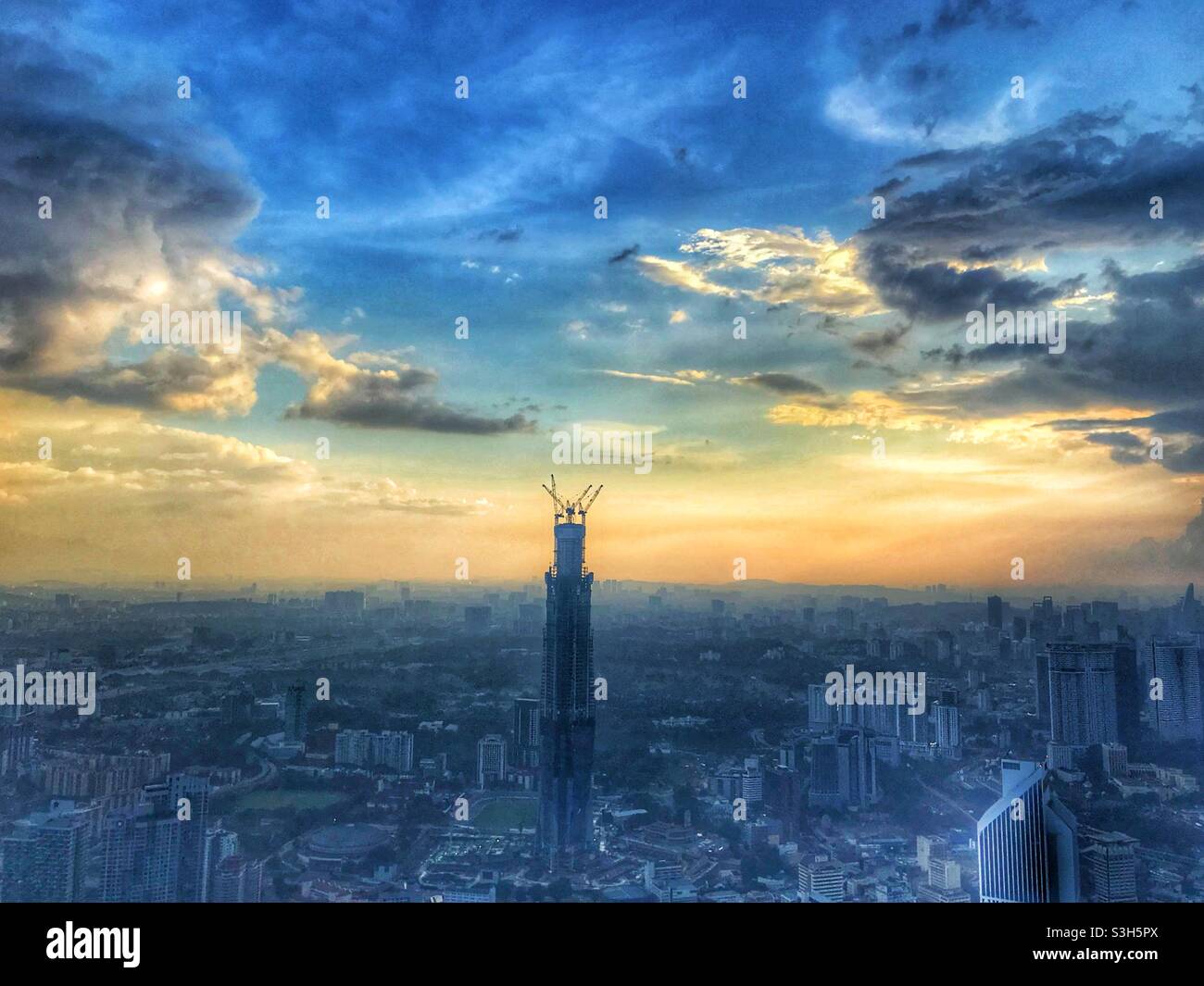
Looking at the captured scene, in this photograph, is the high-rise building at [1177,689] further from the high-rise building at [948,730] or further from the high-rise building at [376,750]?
the high-rise building at [376,750]

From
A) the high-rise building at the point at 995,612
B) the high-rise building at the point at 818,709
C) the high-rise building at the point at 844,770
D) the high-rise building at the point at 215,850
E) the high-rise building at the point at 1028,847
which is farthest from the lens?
the high-rise building at the point at 995,612

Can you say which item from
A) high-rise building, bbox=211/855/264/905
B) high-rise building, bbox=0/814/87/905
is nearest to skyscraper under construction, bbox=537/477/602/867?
high-rise building, bbox=211/855/264/905

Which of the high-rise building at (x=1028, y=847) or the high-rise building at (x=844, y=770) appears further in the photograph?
the high-rise building at (x=844, y=770)

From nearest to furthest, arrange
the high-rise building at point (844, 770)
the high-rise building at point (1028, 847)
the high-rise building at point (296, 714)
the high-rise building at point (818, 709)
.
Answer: the high-rise building at point (1028, 847) < the high-rise building at point (844, 770) < the high-rise building at point (296, 714) < the high-rise building at point (818, 709)

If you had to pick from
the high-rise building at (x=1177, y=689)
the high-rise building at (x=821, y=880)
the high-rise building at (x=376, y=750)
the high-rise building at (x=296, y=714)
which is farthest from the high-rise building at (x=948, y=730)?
the high-rise building at (x=296, y=714)

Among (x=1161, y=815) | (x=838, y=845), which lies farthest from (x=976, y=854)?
(x=1161, y=815)

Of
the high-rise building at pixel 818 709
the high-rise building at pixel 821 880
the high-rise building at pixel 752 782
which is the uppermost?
the high-rise building at pixel 818 709

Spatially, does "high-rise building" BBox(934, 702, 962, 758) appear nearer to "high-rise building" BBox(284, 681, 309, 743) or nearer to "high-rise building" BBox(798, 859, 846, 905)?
"high-rise building" BBox(798, 859, 846, 905)

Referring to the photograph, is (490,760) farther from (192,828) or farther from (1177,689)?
(1177,689)
